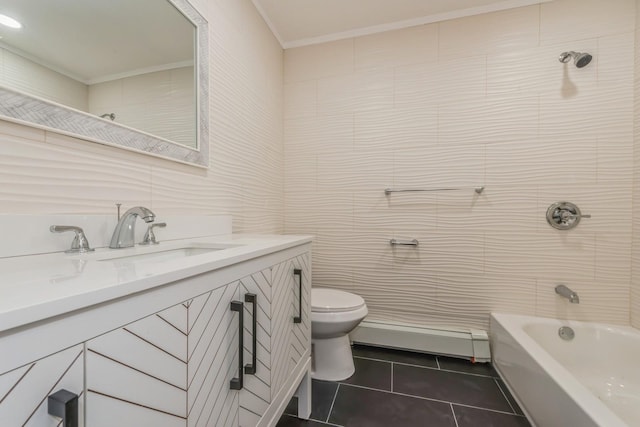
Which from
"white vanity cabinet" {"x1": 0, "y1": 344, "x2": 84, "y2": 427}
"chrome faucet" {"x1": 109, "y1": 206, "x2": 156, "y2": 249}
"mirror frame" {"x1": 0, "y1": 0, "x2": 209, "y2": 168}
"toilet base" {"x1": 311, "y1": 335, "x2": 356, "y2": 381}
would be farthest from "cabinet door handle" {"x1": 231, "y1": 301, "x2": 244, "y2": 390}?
"toilet base" {"x1": 311, "y1": 335, "x2": 356, "y2": 381}

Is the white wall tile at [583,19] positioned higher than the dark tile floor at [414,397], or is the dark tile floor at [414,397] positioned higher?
the white wall tile at [583,19]

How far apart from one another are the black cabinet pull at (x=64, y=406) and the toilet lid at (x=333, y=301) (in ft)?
4.05

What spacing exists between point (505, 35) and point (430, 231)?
1330mm

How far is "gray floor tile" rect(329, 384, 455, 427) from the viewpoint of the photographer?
128 cm

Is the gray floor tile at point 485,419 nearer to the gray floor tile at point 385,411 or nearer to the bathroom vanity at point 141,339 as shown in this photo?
the gray floor tile at point 385,411

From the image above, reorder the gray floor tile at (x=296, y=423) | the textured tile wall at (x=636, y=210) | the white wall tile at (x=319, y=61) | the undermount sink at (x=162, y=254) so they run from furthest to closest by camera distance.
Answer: the white wall tile at (x=319, y=61) < the textured tile wall at (x=636, y=210) < the gray floor tile at (x=296, y=423) < the undermount sink at (x=162, y=254)

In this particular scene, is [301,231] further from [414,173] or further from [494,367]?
[494,367]

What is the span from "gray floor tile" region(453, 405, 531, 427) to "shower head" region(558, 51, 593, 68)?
1.90 metres

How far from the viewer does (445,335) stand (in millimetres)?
1824

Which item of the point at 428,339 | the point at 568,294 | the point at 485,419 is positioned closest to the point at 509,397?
the point at 485,419

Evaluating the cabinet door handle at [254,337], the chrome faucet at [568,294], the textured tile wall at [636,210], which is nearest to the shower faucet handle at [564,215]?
the textured tile wall at [636,210]

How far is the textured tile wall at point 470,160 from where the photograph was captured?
164cm

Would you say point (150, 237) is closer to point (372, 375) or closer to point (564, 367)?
point (372, 375)

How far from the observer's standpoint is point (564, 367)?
1.40m
